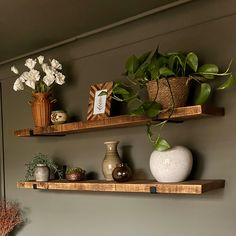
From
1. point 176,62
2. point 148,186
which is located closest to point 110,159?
point 148,186

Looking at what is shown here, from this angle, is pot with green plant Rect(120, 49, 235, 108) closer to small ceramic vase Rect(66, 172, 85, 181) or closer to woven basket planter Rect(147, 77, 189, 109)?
woven basket planter Rect(147, 77, 189, 109)

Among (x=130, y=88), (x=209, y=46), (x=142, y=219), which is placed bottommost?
(x=142, y=219)

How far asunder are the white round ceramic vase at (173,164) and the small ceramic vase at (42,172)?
1011 mm

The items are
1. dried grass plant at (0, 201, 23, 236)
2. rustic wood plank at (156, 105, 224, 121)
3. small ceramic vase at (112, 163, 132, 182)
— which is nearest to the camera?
rustic wood plank at (156, 105, 224, 121)

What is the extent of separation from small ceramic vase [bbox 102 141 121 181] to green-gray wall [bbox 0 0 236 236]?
12cm

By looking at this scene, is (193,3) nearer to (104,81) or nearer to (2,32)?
(104,81)

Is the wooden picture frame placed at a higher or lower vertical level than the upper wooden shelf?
higher

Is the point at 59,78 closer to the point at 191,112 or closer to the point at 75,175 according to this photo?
the point at 75,175

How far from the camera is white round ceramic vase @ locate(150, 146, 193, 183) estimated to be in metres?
1.94

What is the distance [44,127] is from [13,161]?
865 millimetres

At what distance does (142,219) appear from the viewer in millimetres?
2320

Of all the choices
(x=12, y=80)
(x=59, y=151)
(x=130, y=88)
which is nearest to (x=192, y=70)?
(x=130, y=88)

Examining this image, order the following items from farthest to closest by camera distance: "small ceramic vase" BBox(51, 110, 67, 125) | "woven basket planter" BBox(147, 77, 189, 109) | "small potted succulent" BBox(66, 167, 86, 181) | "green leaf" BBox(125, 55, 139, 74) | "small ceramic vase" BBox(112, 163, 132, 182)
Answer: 1. "small ceramic vase" BBox(51, 110, 67, 125)
2. "small potted succulent" BBox(66, 167, 86, 181)
3. "small ceramic vase" BBox(112, 163, 132, 182)
4. "green leaf" BBox(125, 55, 139, 74)
5. "woven basket planter" BBox(147, 77, 189, 109)

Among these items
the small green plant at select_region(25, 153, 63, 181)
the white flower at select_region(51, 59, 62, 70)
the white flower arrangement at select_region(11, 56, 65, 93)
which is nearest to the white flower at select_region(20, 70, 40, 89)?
the white flower arrangement at select_region(11, 56, 65, 93)
